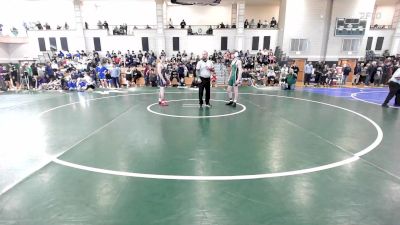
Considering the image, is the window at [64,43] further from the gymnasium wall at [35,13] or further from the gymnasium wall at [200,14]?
the gymnasium wall at [200,14]

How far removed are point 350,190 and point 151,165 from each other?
3.26 m

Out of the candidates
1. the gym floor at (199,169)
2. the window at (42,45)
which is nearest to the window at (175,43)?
the window at (42,45)

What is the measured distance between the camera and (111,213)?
327 centimetres

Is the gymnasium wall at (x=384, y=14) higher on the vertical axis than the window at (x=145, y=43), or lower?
higher

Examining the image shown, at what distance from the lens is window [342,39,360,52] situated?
23.8m

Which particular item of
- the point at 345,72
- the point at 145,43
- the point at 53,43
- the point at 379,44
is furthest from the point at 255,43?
the point at 53,43

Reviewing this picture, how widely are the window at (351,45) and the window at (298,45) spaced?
3523 mm

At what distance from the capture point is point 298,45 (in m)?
24.0

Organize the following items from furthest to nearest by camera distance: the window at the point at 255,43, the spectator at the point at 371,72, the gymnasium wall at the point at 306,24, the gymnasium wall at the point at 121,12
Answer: the gymnasium wall at the point at 121,12 < the window at the point at 255,43 < the gymnasium wall at the point at 306,24 < the spectator at the point at 371,72

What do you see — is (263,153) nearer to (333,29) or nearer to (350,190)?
(350,190)

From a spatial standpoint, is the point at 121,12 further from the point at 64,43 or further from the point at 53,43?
the point at 53,43

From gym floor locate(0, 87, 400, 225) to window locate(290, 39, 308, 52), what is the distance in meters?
17.2

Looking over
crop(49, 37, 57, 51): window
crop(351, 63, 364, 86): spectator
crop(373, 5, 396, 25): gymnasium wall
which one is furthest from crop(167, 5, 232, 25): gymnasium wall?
crop(373, 5, 396, 25): gymnasium wall

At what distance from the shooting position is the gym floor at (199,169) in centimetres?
329
